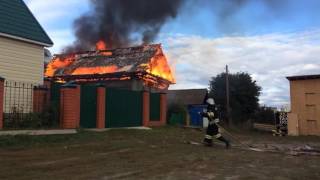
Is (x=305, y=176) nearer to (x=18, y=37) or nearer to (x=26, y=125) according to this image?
(x=26, y=125)

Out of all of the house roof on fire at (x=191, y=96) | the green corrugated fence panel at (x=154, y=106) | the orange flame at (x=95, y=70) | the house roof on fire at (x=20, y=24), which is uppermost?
the house roof on fire at (x=20, y=24)

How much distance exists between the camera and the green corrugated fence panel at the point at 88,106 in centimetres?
1938

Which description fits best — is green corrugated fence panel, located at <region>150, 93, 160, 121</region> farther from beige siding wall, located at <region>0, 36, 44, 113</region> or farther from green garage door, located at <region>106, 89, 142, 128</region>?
beige siding wall, located at <region>0, 36, 44, 113</region>

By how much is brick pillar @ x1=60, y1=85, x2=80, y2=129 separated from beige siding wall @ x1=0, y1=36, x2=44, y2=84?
3247 millimetres

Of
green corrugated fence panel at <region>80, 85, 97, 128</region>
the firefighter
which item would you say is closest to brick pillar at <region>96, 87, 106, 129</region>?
green corrugated fence panel at <region>80, 85, 97, 128</region>

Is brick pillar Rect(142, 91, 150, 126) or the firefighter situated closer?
the firefighter

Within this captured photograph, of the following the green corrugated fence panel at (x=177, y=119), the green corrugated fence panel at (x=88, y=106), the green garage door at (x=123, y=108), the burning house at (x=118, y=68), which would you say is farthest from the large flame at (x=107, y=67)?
the green corrugated fence panel at (x=88, y=106)

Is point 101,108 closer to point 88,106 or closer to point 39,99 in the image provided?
point 88,106

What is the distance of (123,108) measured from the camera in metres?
22.5

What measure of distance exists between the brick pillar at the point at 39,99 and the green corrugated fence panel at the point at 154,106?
7.98 m

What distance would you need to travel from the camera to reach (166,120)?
94.1 feet

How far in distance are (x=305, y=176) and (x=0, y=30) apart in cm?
1386

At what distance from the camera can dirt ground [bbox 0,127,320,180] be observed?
959 cm

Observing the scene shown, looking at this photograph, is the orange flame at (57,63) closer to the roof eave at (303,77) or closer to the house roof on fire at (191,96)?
the house roof on fire at (191,96)
